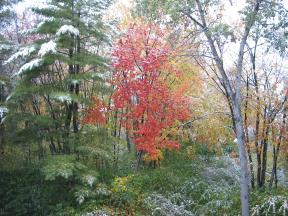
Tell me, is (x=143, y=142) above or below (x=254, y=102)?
below

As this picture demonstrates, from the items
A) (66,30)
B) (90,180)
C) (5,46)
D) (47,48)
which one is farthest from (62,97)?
(5,46)

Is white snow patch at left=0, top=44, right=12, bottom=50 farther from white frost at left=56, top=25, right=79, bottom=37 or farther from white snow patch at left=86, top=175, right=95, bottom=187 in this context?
white snow patch at left=86, top=175, right=95, bottom=187

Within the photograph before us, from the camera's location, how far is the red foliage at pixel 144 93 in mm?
12609

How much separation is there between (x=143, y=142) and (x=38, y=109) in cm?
401

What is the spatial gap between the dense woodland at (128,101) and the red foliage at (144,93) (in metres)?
0.04

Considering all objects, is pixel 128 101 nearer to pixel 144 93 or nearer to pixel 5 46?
pixel 144 93

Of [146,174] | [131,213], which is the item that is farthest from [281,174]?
[131,213]

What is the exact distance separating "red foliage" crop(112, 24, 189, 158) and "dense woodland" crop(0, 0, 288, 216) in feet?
0.14

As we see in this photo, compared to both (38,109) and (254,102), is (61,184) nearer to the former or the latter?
(38,109)

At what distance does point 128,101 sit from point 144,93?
71 cm

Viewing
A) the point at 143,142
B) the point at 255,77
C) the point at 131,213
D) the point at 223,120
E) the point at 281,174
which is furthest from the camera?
the point at 281,174

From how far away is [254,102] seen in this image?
43.6ft

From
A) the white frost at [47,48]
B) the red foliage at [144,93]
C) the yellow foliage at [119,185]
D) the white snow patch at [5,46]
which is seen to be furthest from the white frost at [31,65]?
the yellow foliage at [119,185]

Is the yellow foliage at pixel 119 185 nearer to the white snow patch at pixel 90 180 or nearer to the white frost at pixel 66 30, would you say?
the white snow patch at pixel 90 180
